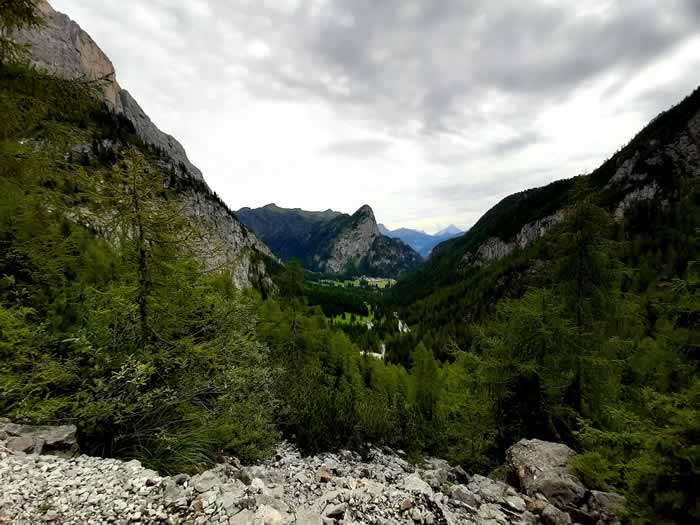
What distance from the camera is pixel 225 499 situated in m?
5.29

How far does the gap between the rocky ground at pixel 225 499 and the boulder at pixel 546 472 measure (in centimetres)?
3

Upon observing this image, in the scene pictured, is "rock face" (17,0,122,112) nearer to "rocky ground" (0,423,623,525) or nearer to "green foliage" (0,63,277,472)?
"green foliage" (0,63,277,472)

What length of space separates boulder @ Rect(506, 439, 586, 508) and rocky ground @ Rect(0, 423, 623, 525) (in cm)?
3

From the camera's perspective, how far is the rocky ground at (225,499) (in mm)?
4691

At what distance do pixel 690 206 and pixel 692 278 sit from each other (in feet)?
429

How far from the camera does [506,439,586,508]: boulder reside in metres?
8.62

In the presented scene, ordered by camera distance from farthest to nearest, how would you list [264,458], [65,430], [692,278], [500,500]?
[264,458] → [500,500] → [692,278] → [65,430]

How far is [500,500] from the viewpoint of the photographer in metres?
8.07

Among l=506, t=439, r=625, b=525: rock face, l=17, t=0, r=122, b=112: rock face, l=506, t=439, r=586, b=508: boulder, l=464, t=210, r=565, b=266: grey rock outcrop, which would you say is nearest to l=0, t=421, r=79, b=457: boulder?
l=506, t=439, r=625, b=525: rock face

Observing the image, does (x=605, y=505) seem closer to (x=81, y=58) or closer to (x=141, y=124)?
(x=141, y=124)

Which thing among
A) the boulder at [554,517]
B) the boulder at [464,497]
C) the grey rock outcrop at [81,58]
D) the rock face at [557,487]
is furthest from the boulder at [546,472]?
the grey rock outcrop at [81,58]

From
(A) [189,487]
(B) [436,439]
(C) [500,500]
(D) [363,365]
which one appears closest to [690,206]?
(D) [363,365]

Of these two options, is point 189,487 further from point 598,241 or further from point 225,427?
point 598,241

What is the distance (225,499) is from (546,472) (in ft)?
31.5
